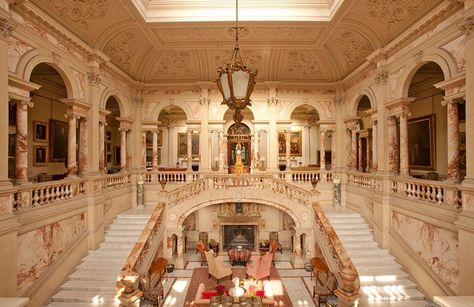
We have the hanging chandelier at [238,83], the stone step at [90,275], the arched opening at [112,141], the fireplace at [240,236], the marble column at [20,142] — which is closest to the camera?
the hanging chandelier at [238,83]

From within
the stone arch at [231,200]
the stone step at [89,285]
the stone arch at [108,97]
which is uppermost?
the stone arch at [108,97]

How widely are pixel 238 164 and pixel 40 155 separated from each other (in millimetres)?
7608

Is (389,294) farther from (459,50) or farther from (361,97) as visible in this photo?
(361,97)

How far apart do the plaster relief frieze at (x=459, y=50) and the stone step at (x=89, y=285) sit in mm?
10170

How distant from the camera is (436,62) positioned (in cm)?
746

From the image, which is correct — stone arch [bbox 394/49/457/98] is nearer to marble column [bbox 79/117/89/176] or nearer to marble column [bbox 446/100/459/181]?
marble column [bbox 446/100/459/181]

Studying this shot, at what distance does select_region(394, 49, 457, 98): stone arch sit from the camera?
22.9 feet

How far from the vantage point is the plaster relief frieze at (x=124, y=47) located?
406 inches

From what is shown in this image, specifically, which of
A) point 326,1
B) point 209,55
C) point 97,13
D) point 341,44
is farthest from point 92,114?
point 341,44

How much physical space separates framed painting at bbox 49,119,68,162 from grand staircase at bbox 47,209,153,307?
144 inches

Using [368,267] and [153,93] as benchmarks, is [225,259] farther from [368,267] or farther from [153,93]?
[153,93]

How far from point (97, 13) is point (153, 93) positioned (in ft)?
16.9

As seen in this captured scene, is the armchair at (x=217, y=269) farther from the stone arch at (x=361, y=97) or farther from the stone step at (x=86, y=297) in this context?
the stone arch at (x=361, y=97)

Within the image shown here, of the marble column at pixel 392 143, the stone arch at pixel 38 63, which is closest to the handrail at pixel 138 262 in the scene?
the stone arch at pixel 38 63
